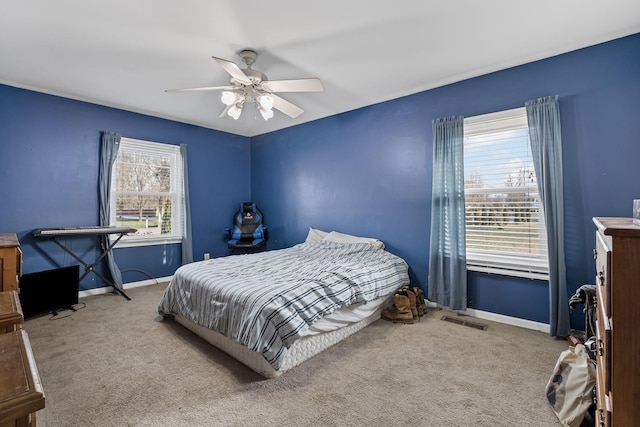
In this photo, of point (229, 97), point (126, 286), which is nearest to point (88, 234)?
point (126, 286)

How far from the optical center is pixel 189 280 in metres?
2.71

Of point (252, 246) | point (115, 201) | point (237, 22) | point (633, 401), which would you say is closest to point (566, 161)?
point (633, 401)

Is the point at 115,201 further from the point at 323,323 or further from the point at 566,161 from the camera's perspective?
the point at 566,161

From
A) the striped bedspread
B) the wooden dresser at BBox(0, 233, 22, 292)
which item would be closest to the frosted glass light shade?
the striped bedspread

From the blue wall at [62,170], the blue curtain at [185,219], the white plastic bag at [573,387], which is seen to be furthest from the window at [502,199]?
the blue wall at [62,170]

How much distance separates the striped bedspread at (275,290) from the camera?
2.04 meters

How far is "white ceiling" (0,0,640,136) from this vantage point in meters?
2.08

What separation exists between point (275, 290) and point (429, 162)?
7.55ft

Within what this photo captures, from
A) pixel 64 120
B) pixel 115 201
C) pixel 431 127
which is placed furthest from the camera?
pixel 115 201

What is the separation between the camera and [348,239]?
4.02 m

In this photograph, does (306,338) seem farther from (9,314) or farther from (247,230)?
(247,230)

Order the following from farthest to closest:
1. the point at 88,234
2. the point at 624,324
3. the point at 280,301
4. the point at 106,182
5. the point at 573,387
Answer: the point at 106,182, the point at 88,234, the point at 280,301, the point at 573,387, the point at 624,324

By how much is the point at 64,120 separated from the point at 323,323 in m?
3.96

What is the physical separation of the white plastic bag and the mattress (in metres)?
1.41
